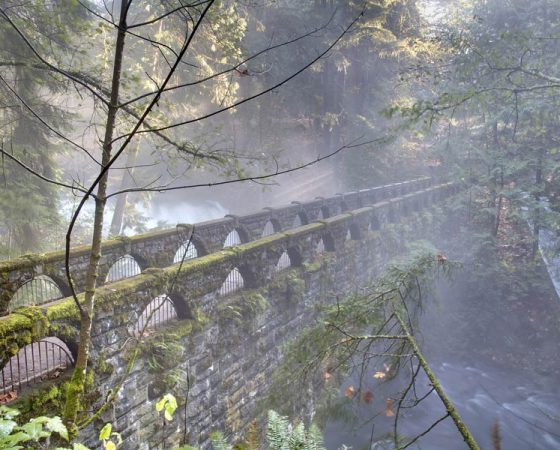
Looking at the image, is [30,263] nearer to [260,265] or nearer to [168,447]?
[168,447]

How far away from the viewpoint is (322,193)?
23547 millimetres

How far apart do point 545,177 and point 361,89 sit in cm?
983

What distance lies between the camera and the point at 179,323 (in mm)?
6293

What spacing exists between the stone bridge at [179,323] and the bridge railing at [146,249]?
0.08 feet

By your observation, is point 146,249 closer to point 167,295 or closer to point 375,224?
point 167,295

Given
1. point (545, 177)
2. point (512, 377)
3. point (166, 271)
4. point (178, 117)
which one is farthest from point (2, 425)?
point (178, 117)

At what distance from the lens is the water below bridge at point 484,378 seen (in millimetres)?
10383

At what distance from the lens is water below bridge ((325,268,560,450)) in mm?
10383

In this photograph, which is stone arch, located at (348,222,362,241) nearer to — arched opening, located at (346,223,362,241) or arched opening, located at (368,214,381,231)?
arched opening, located at (346,223,362,241)

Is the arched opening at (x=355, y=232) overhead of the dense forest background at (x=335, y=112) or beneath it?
beneath

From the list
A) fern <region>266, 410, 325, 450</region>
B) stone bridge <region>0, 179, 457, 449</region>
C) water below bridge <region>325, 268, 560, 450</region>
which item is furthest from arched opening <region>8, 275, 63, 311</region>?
water below bridge <region>325, 268, 560, 450</region>

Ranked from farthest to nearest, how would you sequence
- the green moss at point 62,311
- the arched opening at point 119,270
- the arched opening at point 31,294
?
1. the arched opening at point 119,270
2. the arched opening at point 31,294
3. the green moss at point 62,311

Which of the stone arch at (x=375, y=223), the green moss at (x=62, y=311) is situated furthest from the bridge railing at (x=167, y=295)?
the stone arch at (x=375, y=223)

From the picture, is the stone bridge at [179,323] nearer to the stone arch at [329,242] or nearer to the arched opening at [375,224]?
the stone arch at [329,242]
